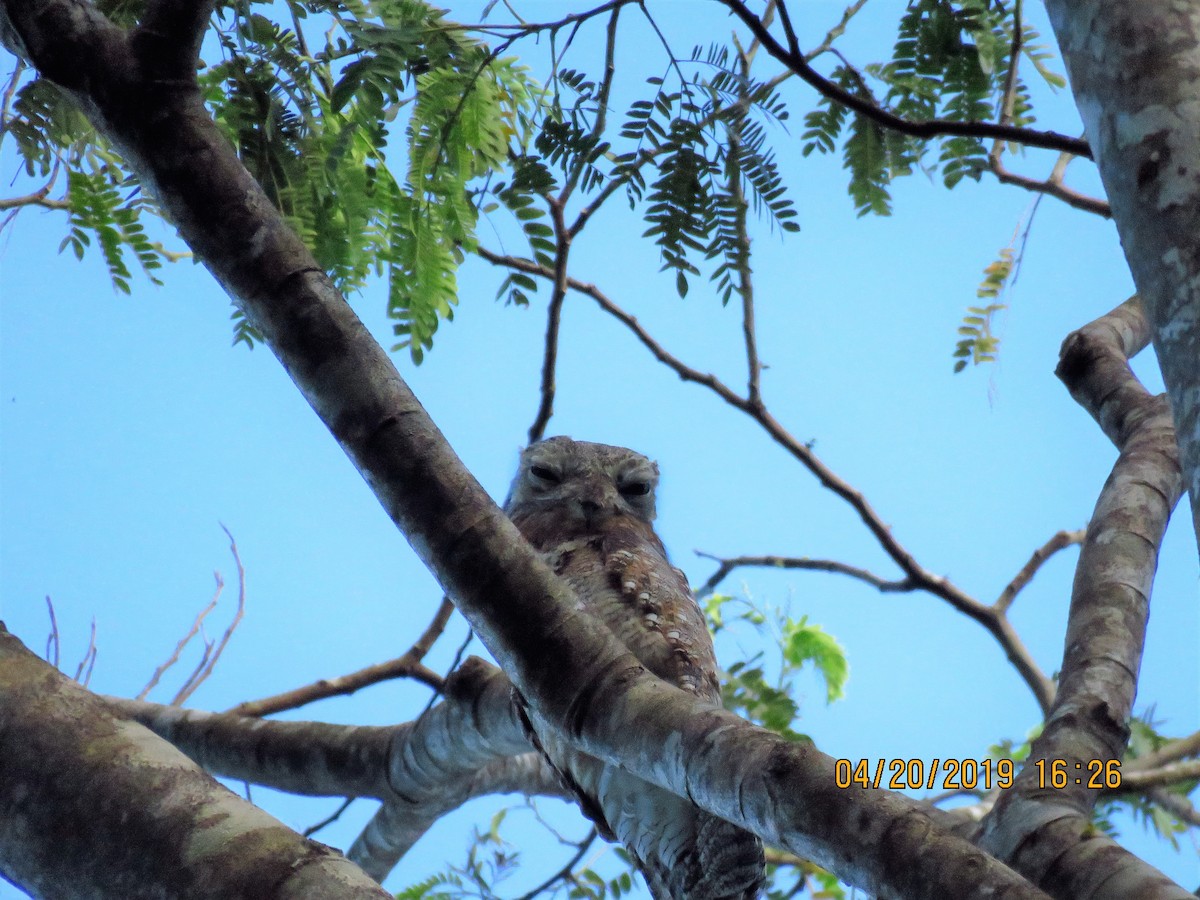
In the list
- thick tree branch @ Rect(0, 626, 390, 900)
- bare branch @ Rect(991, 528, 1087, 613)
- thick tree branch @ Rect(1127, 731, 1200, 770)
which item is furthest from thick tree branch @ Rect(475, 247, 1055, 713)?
thick tree branch @ Rect(0, 626, 390, 900)

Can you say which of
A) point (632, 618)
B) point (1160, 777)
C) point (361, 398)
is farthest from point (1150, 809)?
point (361, 398)

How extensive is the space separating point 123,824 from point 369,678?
3.11 metres

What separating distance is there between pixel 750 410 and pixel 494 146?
2.30 metres

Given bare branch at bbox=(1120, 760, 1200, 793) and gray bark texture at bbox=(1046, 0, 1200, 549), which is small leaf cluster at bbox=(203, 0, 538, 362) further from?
bare branch at bbox=(1120, 760, 1200, 793)

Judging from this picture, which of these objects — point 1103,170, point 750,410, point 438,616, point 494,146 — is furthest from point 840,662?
point 1103,170

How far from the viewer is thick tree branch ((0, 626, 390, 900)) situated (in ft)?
4.74

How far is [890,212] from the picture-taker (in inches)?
122

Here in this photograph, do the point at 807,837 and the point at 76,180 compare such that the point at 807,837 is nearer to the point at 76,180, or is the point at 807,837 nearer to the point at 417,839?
the point at 76,180

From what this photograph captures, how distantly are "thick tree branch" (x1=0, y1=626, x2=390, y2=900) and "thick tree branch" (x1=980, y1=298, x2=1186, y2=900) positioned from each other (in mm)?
1078

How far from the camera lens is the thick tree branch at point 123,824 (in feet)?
4.74

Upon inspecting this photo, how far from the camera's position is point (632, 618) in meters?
3.67
